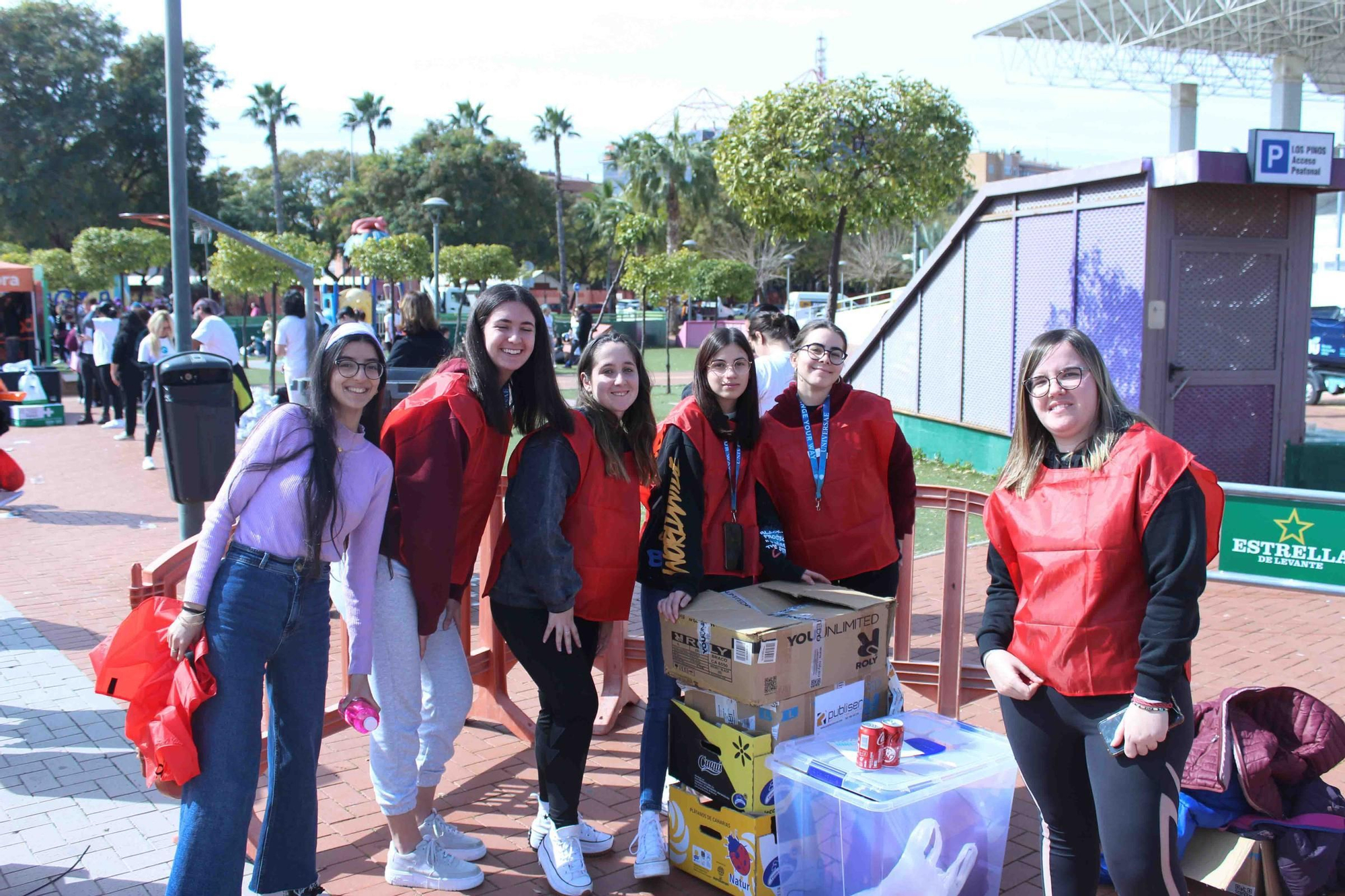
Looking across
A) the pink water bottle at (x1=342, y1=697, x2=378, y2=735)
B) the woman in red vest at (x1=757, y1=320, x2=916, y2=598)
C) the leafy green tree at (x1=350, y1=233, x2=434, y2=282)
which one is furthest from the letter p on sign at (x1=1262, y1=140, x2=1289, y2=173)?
the leafy green tree at (x1=350, y1=233, x2=434, y2=282)

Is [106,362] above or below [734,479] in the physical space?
above

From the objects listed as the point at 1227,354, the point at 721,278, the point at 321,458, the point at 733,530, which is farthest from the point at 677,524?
the point at 721,278

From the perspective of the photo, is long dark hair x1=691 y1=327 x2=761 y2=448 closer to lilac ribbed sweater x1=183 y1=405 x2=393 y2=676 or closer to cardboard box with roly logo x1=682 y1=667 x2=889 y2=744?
cardboard box with roly logo x1=682 y1=667 x2=889 y2=744

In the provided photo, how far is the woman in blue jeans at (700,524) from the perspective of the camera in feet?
11.3

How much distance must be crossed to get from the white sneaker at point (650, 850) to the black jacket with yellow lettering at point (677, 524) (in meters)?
0.76

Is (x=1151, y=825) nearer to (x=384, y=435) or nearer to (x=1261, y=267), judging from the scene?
(x=384, y=435)

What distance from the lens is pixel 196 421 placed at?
463 centimetres

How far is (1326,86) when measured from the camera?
123ft

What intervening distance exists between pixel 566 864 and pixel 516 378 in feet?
5.07

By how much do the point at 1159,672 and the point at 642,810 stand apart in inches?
70.2

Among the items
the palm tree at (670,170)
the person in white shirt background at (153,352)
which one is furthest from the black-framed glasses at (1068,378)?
the palm tree at (670,170)

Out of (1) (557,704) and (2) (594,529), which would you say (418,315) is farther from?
(1) (557,704)

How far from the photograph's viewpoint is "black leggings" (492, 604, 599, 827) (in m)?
3.29

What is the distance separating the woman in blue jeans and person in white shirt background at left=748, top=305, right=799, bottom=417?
1.35 m
